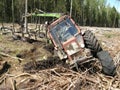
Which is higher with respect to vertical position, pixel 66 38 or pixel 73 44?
pixel 66 38

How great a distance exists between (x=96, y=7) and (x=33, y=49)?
177ft

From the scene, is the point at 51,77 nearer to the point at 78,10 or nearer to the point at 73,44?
the point at 73,44

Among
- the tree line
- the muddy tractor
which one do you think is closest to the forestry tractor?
the muddy tractor

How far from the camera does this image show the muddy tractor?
31.4 feet

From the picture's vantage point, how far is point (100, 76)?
924 centimetres

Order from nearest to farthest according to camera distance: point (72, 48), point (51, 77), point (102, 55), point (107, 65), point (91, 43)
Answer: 1. point (51, 77)
2. point (107, 65)
3. point (102, 55)
4. point (72, 48)
5. point (91, 43)

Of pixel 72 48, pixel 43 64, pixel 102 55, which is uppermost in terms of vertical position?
pixel 72 48

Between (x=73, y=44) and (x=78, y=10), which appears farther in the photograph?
(x=78, y=10)

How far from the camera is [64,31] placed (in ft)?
33.8

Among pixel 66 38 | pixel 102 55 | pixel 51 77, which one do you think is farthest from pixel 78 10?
pixel 51 77

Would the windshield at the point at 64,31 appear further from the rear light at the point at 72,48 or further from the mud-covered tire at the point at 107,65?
the mud-covered tire at the point at 107,65

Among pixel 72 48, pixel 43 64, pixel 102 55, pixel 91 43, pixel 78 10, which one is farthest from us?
pixel 78 10

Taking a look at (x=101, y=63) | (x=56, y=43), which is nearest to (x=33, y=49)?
(x=56, y=43)

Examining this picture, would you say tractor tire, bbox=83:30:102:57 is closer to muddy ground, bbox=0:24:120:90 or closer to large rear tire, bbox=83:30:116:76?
large rear tire, bbox=83:30:116:76
